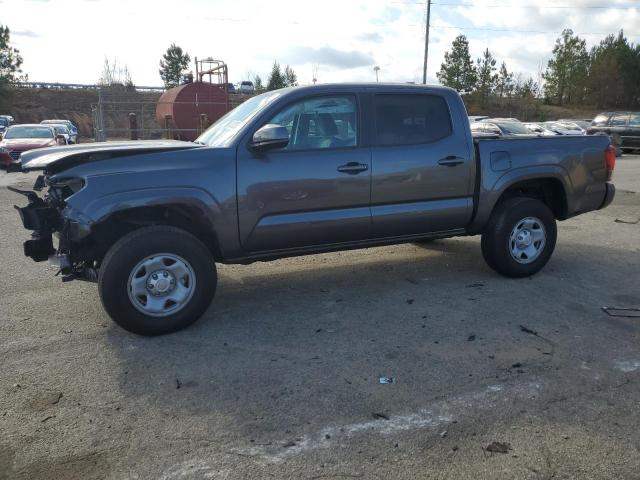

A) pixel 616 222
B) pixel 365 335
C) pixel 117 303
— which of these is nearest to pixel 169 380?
pixel 117 303

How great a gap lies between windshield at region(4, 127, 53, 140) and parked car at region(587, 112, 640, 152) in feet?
68.6

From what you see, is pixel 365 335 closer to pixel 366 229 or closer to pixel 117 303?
pixel 366 229

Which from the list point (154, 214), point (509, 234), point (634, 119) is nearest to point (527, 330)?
point (509, 234)

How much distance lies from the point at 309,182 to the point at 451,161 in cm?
148

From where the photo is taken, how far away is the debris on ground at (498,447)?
2.84m

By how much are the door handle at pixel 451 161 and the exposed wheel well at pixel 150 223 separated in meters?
2.23

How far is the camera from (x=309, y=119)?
15.8 ft

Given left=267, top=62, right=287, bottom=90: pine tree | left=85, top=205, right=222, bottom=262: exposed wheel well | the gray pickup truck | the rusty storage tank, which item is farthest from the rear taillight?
left=267, top=62, right=287, bottom=90: pine tree

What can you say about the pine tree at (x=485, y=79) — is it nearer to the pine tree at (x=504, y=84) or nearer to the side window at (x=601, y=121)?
the pine tree at (x=504, y=84)

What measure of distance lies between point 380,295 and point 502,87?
2191 inches

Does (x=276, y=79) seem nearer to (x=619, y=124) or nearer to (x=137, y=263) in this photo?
(x=619, y=124)

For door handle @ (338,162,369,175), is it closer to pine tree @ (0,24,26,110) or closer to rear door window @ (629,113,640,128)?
rear door window @ (629,113,640,128)

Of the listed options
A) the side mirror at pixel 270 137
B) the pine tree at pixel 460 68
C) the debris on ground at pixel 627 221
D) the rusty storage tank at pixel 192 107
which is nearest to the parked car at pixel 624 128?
the rusty storage tank at pixel 192 107

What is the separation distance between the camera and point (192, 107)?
63.9 ft
